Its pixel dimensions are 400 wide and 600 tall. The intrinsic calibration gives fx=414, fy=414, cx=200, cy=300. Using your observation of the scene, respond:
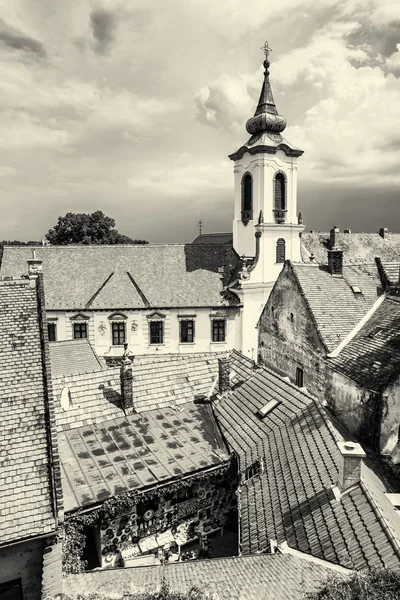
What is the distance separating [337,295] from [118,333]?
18.9 metres

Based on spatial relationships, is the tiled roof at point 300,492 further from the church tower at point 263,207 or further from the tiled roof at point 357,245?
the tiled roof at point 357,245

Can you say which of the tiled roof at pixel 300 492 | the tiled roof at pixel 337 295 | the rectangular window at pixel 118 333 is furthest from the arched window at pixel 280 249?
the tiled roof at pixel 300 492

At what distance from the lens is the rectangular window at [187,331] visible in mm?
33938

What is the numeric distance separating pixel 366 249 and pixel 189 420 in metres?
39.0

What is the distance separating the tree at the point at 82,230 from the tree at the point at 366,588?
2032 inches

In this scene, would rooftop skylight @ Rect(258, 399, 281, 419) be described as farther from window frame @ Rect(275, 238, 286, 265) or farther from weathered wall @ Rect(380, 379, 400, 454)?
window frame @ Rect(275, 238, 286, 265)

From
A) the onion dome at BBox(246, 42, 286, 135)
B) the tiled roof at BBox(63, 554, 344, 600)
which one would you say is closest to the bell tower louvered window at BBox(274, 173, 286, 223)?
the onion dome at BBox(246, 42, 286, 135)

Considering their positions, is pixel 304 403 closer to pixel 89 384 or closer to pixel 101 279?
pixel 89 384

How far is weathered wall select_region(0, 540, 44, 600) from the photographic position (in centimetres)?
939

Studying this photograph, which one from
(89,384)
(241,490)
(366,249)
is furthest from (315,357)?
(366,249)

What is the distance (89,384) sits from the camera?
15.6m

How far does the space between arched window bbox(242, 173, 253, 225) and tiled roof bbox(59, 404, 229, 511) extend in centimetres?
2351

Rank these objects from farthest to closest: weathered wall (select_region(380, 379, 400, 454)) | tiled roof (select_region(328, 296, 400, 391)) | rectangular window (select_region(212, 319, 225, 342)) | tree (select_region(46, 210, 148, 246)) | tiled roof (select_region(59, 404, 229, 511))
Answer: tree (select_region(46, 210, 148, 246)) → rectangular window (select_region(212, 319, 225, 342)) → tiled roof (select_region(328, 296, 400, 391)) → weathered wall (select_region(380, 379, 400, 454)) → tiled roof (select_region(59, 404, 229, 511))

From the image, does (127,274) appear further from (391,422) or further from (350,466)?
(350,466)
